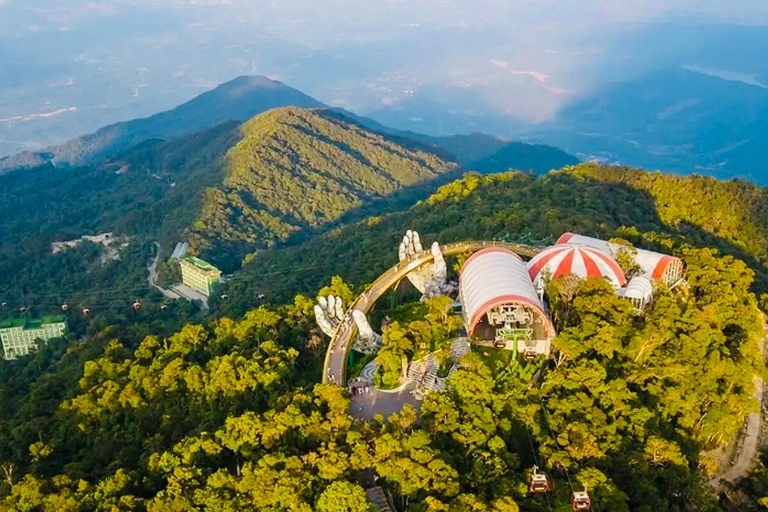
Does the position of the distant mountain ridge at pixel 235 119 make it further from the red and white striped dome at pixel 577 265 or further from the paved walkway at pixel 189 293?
the red and white striped dome at pixel 577 265

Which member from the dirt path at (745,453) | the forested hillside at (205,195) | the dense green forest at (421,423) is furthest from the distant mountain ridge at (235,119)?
the dirt path at (745,453)

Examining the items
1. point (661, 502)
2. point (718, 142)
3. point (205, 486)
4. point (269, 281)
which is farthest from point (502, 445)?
point (718, 142)

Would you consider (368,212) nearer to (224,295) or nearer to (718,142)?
(224,295)

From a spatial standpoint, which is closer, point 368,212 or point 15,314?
point 15,314

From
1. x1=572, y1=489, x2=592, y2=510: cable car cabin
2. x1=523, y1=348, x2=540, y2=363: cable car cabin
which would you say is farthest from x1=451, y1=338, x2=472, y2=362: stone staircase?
x1=572, y1=489, x2=592, y2=510: cable car cabin

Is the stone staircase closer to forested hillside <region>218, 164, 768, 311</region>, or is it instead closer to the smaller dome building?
the smaller dome building
